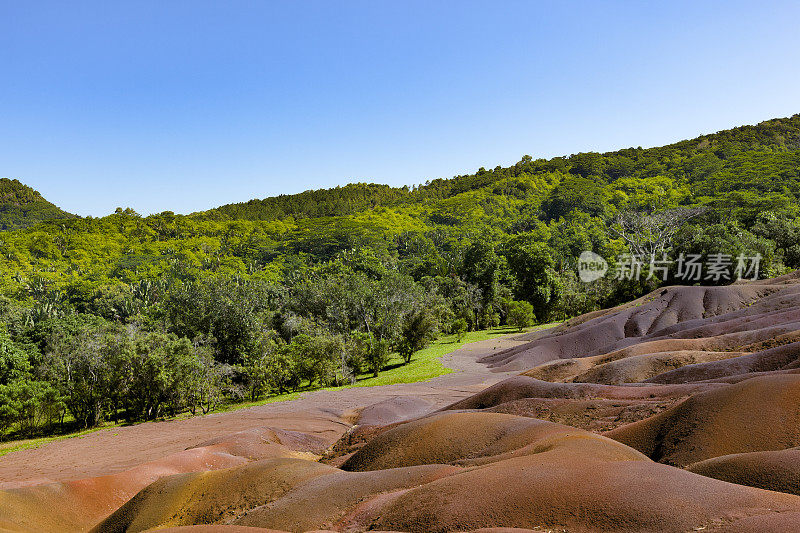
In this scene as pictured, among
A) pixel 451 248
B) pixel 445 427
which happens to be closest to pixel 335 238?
pixel 451 248

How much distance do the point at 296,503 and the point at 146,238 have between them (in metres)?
118

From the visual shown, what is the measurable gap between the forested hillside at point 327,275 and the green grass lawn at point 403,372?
4.08ft

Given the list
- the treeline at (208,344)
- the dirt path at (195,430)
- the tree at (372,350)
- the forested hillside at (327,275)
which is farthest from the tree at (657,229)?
the dirt path at (195,430)

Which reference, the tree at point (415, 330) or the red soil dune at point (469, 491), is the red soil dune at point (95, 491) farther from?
the tree at point (415, 330)

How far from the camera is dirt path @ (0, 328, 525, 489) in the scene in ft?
60.6

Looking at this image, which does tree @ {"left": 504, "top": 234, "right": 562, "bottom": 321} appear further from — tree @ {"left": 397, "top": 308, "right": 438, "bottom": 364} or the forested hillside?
tree @ {"left": 397, "top": 308, "right": 438, "bottom": 364}

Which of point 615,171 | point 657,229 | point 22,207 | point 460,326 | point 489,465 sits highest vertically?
point 22,207

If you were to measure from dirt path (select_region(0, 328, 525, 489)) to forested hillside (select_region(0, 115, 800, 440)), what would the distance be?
4052 millimetres

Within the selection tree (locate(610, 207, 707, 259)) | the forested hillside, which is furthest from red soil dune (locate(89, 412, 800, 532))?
tree (locate(610, 207, 707, 259))

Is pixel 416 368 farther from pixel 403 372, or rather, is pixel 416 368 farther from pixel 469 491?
pixel 469 491

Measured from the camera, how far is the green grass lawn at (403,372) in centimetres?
2691

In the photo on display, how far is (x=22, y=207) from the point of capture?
522 feet

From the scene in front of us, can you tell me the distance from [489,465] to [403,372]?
31.0 m

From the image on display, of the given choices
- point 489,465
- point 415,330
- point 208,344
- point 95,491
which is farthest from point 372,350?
point 489,465
